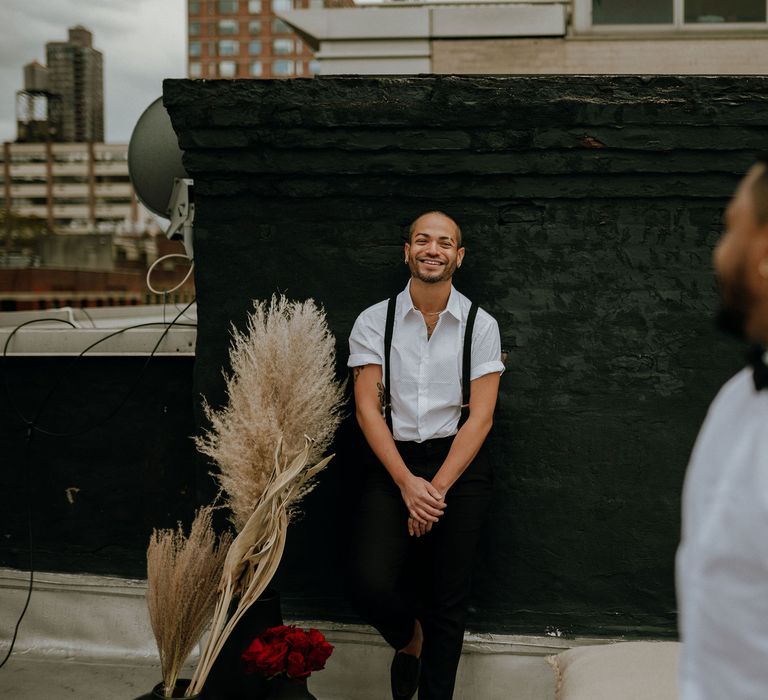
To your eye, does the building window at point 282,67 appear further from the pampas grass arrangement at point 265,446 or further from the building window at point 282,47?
the pampas grass arrangement at point 265,446

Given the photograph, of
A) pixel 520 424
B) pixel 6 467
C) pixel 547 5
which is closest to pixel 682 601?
pixel 520 424

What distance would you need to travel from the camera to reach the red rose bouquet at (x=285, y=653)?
12.2ft

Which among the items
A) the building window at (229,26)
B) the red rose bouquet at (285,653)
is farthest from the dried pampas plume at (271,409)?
the building window at (229,26)

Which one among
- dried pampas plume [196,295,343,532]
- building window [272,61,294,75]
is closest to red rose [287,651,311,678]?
dried pampas plume [196,295,343,532]

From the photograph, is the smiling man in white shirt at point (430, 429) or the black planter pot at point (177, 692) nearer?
the black planter pot at point (177, 692)

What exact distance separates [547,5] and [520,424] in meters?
6.50

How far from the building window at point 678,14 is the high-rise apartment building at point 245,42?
445 feet

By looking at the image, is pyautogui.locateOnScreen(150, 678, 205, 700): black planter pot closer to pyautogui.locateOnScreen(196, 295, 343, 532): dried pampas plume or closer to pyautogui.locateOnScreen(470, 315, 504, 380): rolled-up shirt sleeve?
pyautogui.locateOnScreen(196, 295, 343, 532): dried pampas plume

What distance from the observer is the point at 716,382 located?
4.65m

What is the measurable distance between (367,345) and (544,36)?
688 centimetres

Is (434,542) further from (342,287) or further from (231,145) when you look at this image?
(231,145)

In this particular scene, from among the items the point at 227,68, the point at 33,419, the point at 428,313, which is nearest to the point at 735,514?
the point at 428,313

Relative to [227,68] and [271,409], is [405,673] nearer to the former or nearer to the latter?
[271,409]

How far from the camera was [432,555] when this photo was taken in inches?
162
